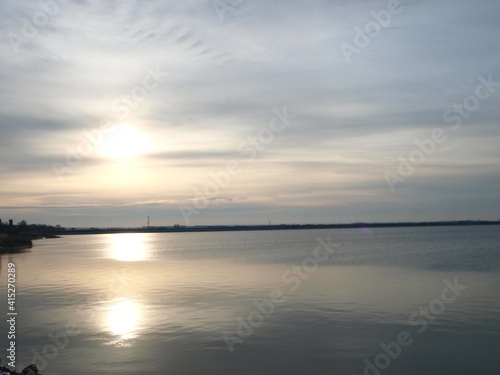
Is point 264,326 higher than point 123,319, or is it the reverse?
point 264,326

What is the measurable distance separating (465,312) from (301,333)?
9999mm

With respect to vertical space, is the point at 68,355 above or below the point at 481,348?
below

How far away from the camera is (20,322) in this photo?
23.8 m

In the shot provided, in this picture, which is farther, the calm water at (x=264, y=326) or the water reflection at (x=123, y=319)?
the water reflection at (x=123, y=319)

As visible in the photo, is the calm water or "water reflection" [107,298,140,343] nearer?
the calm water

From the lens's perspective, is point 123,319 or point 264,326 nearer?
point 264,326

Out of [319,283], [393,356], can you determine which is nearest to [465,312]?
[393,356]

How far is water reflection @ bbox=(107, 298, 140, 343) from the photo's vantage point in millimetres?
21516

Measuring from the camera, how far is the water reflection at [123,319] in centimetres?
2152

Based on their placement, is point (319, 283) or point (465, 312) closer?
point (465, 312)

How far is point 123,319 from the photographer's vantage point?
24688 millimetres

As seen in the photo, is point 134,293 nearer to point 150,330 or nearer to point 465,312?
point 150,330

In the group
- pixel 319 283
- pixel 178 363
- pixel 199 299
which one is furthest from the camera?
pixel 319 283

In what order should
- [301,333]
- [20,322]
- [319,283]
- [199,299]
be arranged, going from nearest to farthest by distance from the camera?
1. [301,333]
2. [20,322]
3. [199,299]
4. [319,283]
